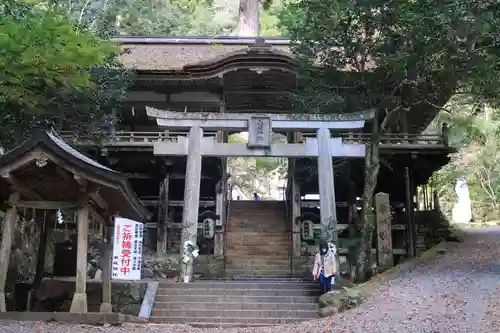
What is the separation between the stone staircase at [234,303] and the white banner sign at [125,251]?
3.35ft

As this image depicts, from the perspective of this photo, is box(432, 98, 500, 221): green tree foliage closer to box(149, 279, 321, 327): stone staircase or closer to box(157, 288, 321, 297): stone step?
box(157, 288, 321, 297): stone step

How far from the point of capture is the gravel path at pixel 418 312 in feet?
26.1

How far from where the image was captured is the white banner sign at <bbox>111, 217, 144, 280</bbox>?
10289 mm

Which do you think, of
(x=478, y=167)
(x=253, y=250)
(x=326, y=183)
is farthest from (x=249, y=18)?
(x=326, y=183)

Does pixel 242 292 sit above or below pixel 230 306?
above

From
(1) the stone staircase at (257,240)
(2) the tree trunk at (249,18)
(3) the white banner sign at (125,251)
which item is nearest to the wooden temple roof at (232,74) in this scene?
(2) the tree trunk at (249,18)

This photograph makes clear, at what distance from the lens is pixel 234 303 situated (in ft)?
36.3

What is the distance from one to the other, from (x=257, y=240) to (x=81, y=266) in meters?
9.72

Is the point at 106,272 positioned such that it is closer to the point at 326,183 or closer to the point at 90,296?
the point at 90,296

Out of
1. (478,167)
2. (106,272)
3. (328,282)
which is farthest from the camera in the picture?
(478,167)

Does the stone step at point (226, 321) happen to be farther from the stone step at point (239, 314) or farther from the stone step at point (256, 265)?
the stone step at point (256, 265)

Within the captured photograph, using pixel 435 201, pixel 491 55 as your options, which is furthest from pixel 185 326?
pixel 435 201

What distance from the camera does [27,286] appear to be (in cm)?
1110

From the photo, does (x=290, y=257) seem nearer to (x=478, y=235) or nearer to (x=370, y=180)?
(x=370, y=180)
